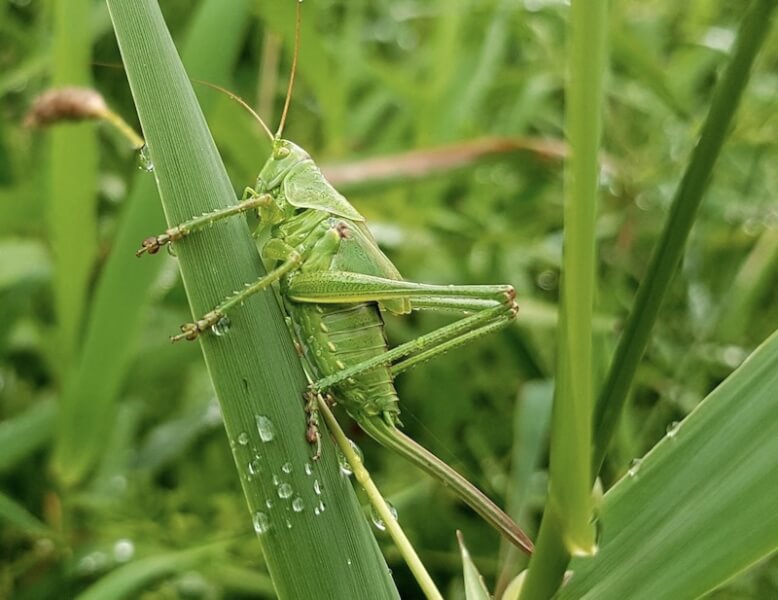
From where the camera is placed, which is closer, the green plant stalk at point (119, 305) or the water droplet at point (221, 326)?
the water droplet at point (221, 326)

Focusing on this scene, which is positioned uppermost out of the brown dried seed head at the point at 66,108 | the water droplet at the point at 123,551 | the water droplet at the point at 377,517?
the brown dried seed head at the point at 66,108

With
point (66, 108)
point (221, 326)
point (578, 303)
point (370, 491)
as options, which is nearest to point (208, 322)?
point (221, 326)

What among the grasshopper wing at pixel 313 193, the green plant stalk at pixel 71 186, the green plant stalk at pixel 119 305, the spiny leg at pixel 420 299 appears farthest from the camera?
the green plant stalk at pixel 71 186

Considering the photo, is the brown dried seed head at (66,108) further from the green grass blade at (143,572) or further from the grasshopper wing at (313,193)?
the green grass blade at (143,572)

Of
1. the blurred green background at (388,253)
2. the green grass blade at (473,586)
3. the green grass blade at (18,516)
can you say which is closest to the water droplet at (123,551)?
the blurred green background at (388,253)

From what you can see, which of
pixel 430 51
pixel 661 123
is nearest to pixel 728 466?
pixel 661 123

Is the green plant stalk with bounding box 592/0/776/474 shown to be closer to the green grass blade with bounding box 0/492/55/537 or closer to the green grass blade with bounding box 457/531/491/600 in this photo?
the green grass blade with bounding box 457/531/491/600

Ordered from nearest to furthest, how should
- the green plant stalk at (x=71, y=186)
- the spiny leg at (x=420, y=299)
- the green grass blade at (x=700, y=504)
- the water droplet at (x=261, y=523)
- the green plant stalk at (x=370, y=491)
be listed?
1. the green grass blade at (x=700, y=504)
2. the water droplet at (x=261, y=523)
3. the green plant stalk at (x=370, y=491)
4. the spiny leg at (x=420, y=299)
5. the green plant stalk at (x=71, y=186)
